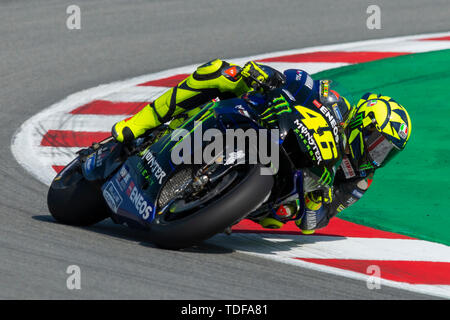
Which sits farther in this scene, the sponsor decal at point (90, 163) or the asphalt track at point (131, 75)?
the sponsor decal at point (90, 163)

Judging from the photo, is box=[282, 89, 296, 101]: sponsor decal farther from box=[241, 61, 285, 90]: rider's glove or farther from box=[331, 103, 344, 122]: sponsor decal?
box=[331, 103, 344, 122]: sponsor decal

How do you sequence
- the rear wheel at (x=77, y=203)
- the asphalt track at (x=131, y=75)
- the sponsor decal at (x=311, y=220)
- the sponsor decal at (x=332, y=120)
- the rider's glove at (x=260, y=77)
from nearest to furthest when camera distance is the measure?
the asphalt track at (x=131, y=75) < the sponsor decal at (x=332, y=120) < the rider's glove at (x=260, y=77) < the sponsor decal at (x=311, y=220) < the rear wheel at (x=77, y=203)

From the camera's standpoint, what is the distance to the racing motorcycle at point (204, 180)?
5082mm

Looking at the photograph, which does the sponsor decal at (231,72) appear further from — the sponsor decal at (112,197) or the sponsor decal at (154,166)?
the sponsor decal at (112,197)

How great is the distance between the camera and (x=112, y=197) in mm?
5871

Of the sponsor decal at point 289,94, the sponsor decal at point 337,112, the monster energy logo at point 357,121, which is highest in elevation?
the sponsor decal at point 289,94

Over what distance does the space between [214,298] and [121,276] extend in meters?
0.55

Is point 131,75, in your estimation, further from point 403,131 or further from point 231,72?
point 403,131

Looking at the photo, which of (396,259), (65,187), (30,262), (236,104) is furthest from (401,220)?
(30,262)

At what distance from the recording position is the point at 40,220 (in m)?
6.09

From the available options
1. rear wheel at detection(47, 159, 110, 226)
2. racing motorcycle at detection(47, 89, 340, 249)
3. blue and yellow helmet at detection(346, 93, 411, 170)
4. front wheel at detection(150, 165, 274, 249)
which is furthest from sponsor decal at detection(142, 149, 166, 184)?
blue and yellow helmet at detection(346, 93, 411, 170)

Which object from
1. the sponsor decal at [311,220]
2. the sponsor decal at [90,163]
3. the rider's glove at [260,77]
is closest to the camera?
the rider's glove at [260,77]

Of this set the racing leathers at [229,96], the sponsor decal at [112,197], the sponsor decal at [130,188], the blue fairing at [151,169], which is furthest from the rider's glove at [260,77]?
the sponsor decal at [112,197]

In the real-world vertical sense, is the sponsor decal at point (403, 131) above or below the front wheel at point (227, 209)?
above
